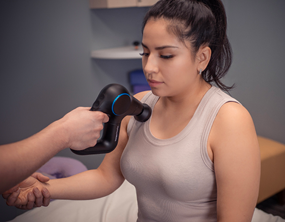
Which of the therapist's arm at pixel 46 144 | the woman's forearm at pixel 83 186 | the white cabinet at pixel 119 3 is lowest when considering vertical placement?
the woman's forearm at pixel 83 186

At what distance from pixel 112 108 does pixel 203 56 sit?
1.11ft

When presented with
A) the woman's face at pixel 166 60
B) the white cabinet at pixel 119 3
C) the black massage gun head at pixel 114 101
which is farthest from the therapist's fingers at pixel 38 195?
the white cabinet at pixel 119 3

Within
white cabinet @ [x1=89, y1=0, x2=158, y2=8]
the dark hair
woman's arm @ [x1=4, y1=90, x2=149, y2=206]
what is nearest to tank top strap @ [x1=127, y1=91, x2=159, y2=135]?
woman's arm @ [x1=4, y1=90, x2=149, y2=206]

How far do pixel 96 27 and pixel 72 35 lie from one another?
27 cm

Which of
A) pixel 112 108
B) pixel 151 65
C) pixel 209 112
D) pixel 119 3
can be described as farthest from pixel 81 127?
pixel 119 3

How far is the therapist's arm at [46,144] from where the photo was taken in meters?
0.67

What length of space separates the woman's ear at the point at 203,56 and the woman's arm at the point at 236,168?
194 millimetres

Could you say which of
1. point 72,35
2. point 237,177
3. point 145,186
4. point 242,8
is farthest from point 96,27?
point 237,177

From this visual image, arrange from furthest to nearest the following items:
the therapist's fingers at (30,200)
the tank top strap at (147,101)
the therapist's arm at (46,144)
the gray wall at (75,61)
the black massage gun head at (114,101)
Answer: the gray wall at (75,61), the tank top strap at (147,101), the therapist's fingers at (30,200), the black massage gun head at (114,101), the therapist's arm at (46,144)

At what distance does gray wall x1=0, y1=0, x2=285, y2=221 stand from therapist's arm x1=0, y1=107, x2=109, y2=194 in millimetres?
1568

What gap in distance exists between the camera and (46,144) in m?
0.72

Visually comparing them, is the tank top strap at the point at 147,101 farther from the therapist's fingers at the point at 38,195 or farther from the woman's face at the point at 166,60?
the therapist's fingers at the point at 38,195

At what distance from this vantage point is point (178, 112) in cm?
93

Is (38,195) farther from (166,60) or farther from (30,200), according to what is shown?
(166,60)
